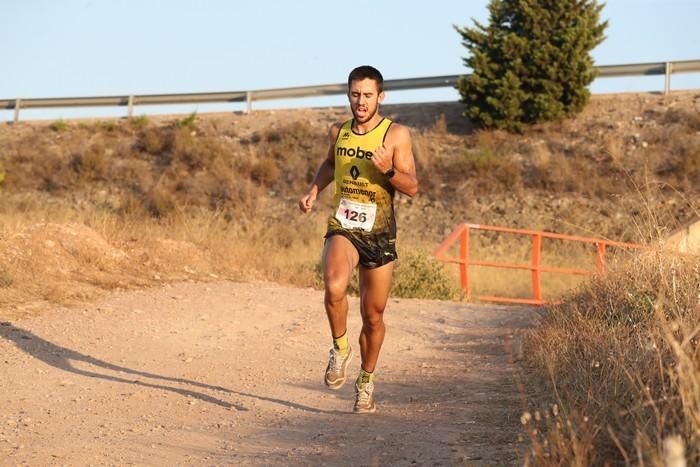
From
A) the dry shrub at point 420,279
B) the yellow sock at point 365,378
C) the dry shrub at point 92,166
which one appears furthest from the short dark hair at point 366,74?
the dry shrub at point 92,166

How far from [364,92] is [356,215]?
30.7 inches

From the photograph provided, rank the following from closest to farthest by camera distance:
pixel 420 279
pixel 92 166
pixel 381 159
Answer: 1. pixel 381 159
2. pixel 420 279
3. pixel 92 166

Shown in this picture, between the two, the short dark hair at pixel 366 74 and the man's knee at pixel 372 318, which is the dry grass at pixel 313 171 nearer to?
the man's knee at pixel 372 318

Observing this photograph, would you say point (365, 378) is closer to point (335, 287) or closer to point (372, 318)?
point (372, 318)

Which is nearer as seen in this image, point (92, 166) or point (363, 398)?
point (363, 398)

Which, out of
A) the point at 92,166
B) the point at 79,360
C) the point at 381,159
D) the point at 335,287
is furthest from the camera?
the point at 92,166

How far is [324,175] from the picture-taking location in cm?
761

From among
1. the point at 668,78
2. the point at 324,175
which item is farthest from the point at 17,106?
the point at 324,175

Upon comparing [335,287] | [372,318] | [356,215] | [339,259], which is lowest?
[372,318]

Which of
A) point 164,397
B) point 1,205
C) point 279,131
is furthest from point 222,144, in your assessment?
point 164,397

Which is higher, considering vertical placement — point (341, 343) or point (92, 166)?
point (92, 166)

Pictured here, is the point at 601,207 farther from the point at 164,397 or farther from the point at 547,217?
the point at 164,397

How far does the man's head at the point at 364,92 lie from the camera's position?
7059mm

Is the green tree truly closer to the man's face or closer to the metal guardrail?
the metal guardrail
